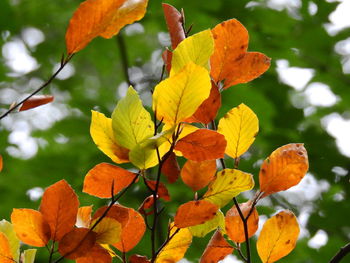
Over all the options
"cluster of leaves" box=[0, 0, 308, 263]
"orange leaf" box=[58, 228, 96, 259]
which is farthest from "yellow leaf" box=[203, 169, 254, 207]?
"orange leaf" box=[58, 228, 96, 259]

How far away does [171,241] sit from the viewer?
19.0 inches

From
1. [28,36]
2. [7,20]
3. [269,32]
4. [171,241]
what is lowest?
[28,36]

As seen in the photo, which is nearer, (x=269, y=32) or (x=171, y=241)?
(x=171, y=241)

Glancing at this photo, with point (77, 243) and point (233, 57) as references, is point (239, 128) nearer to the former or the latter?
point (233, 57)

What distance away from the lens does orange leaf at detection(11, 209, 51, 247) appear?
1.40ft

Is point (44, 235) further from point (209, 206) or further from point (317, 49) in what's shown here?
point (317, 49)

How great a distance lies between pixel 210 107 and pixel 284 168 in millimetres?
84

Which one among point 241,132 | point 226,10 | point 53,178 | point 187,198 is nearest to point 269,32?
point 226,10

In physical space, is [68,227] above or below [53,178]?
above

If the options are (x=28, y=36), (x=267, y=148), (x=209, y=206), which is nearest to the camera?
(x=209, y=206)

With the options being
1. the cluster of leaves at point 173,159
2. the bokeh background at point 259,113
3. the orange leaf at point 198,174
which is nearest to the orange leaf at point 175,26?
the cluster of leaves at point 173,159

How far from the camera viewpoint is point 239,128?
1.53ft

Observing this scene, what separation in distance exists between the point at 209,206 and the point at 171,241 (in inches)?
3.1

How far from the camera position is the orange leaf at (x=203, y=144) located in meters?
0.41
